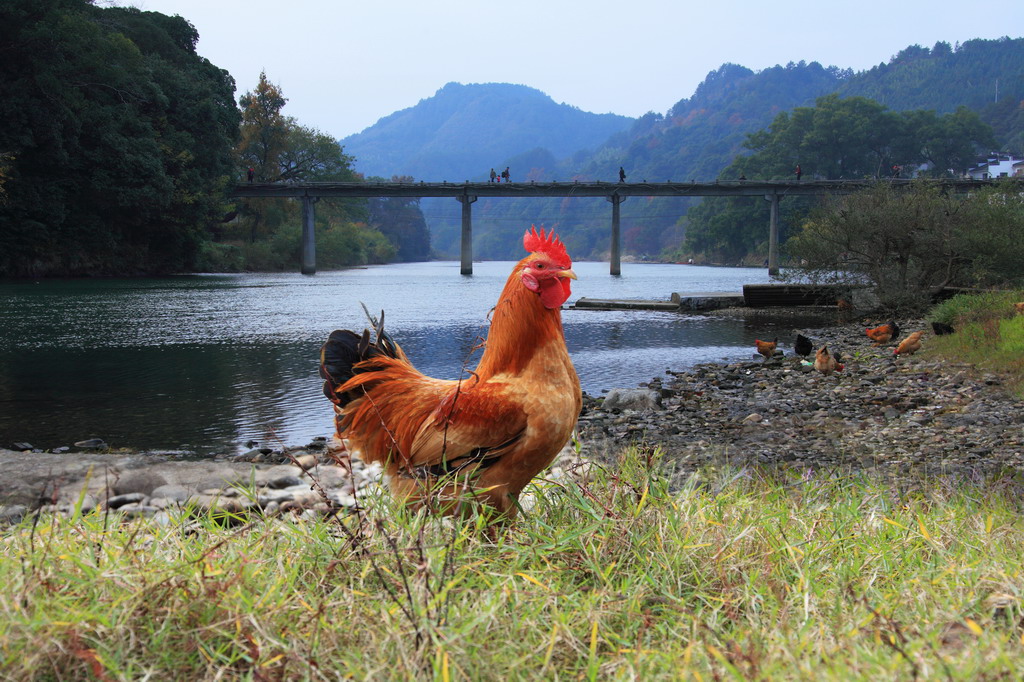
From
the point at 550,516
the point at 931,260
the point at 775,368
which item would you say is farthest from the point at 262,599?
the point at 931,260

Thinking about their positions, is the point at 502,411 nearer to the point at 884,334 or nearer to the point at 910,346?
the point at 910,346

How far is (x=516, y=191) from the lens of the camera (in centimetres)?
6594

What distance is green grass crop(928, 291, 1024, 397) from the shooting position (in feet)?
35.7

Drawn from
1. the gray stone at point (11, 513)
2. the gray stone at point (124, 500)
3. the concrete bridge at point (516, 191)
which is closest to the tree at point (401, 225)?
the concrete bridge at point (516, 191)

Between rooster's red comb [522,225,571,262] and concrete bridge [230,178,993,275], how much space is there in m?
58.8

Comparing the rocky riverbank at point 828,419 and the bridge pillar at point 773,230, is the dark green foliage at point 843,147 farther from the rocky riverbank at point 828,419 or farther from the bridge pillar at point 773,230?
the rocky riverbank at point 828,419

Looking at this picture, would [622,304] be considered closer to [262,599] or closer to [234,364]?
[234,364]

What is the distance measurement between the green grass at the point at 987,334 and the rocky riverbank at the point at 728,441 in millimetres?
380

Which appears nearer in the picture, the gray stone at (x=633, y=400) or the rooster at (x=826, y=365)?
the gray stone at (x=633, y=400)

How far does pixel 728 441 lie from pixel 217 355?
1140 cm

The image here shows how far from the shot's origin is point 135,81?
42625 millimetres

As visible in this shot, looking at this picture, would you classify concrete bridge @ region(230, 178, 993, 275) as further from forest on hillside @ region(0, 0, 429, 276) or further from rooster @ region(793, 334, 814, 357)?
rooster @ region(793, 334, 814, 357)

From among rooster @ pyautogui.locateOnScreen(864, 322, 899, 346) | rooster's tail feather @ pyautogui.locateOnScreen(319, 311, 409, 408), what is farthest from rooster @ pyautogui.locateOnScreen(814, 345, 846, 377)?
rooster's tail feather @ pyautogui.locateOnScreen(319, 311, 409, 408)

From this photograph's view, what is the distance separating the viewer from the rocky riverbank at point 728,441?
5.80 metres
